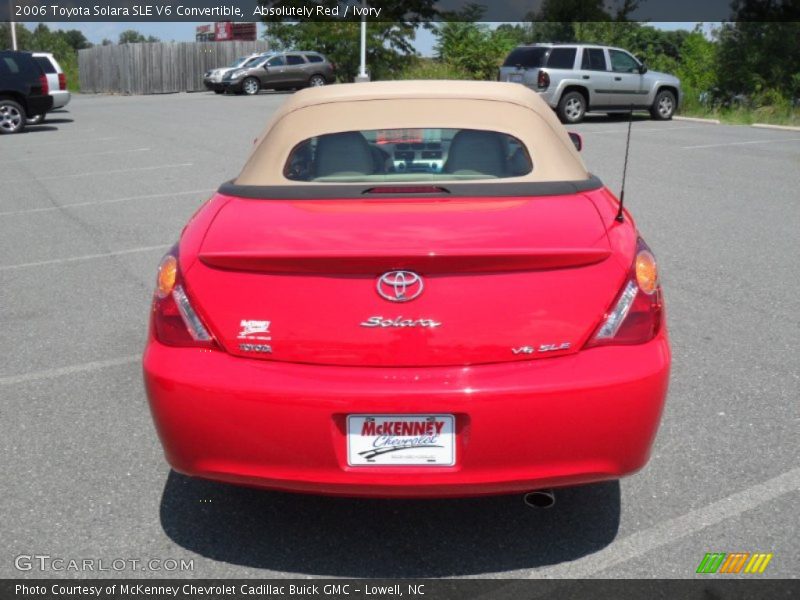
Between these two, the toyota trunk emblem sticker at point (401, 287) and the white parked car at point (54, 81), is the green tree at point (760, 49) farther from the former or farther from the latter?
the toyota trunk emblem sticker at point (401, 287)

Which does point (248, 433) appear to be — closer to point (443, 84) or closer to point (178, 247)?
point (178, 247)

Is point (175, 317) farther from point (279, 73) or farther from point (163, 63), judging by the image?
point (163, 63)

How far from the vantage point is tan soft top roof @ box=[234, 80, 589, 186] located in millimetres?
4098

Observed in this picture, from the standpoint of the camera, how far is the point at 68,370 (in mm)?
5207

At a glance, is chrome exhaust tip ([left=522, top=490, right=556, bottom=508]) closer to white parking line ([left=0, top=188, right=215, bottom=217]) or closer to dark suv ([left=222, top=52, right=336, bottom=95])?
Answer: white parking line ([left=0, top=188, right=215, bottom=217])

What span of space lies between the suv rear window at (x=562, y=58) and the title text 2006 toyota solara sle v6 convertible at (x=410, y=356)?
19873 mm

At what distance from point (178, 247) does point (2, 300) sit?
3.89 meters

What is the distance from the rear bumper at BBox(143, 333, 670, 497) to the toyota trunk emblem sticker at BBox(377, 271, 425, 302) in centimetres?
22

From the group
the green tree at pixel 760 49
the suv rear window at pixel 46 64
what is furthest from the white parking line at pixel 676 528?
the green tree at pixel 760 49

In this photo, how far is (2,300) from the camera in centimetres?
676

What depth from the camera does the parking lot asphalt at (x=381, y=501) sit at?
330cm

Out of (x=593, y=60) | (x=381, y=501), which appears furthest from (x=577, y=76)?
(x=381, y=501)

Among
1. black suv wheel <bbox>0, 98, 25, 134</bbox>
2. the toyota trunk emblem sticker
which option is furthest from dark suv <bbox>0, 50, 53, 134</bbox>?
the toyota trunk emblem sticker

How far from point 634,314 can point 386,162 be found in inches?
63.5
